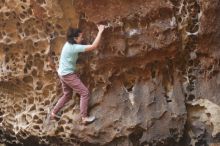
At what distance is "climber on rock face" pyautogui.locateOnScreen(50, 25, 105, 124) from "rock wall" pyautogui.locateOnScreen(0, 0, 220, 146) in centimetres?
11

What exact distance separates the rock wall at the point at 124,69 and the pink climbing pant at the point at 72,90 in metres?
0.11

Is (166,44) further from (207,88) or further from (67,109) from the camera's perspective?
(67,109)

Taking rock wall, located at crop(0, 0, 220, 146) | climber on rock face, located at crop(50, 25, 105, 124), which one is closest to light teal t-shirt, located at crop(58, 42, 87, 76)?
climber on rock face, located at crop(50, 25, 105, 124)

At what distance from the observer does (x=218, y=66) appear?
189 inches

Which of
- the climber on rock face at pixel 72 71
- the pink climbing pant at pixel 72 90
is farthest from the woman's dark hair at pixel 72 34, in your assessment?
the pink climbing pant at pixel 72 90

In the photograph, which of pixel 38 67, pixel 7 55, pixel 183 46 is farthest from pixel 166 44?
pixel 7 55

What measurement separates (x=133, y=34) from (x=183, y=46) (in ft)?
1.69

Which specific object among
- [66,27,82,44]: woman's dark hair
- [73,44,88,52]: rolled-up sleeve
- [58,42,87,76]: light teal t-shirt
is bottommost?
[58,42,87,76]: light teal t-shirt

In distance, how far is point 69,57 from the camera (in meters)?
4.43

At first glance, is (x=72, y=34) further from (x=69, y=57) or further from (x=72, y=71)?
(x=72, y=71)

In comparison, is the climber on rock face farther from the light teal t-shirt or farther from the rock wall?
the rock wall

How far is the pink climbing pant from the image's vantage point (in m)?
4.53

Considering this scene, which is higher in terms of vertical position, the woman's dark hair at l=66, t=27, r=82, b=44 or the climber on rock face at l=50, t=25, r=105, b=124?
the woman's dark hair at l=66, t=27, r=82, b=44

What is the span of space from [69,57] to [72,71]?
14cm
